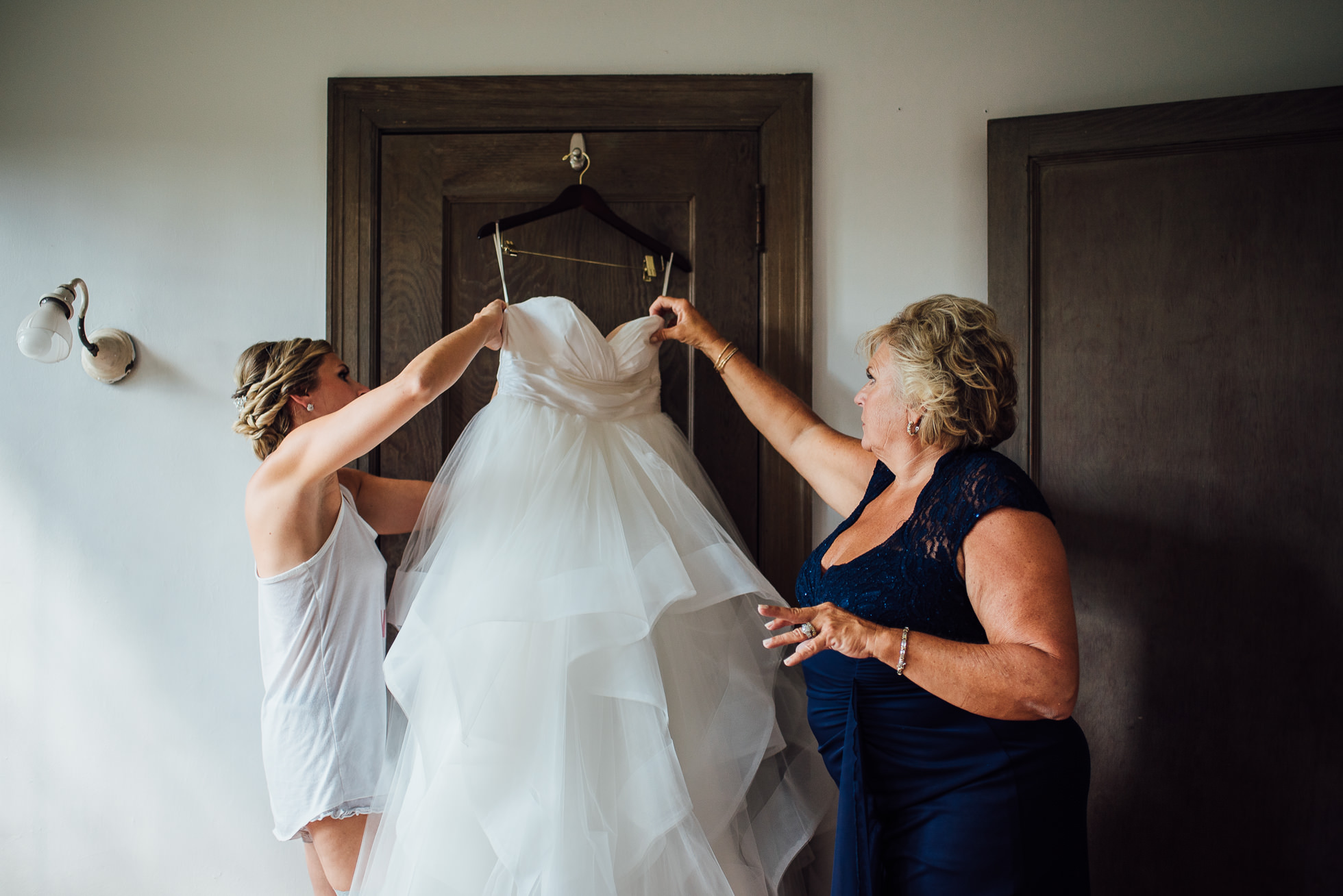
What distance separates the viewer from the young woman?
130 centimetres

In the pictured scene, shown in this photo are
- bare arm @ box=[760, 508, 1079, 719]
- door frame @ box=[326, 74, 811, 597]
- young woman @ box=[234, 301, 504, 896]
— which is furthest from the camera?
door frame @ box=[326, 74, 811, 597]

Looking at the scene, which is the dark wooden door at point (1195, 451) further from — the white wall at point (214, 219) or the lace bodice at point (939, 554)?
the lace bodice at point (939, 554)

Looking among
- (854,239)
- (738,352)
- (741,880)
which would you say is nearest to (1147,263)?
(854,239)

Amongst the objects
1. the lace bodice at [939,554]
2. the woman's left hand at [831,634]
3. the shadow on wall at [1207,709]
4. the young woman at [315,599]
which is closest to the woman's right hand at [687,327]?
the young woman at [315,599]

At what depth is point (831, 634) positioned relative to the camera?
3.55 ft

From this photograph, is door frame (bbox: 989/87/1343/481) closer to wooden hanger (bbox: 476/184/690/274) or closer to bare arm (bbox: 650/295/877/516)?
bare arm (bbox: 650/295/877/516)

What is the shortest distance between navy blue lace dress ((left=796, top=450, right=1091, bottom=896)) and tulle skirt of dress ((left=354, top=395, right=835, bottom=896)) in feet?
0.62

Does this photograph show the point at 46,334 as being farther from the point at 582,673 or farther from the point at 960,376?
the point at 960,376

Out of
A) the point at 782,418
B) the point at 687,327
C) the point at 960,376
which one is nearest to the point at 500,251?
the point at 687,327

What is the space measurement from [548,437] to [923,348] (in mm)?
713

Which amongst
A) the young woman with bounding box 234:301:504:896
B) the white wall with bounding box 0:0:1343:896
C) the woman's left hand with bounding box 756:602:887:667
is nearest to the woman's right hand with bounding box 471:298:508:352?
the young woman with bounding box 234:301:504:896

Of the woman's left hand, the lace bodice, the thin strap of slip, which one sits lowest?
the woman's left hand

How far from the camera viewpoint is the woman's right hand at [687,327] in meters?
A: 1.54

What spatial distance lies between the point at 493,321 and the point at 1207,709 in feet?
5.57
